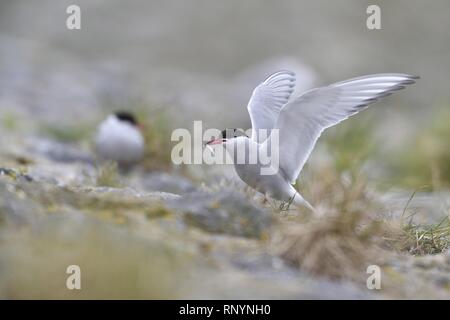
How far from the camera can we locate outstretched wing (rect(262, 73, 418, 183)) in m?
3.97

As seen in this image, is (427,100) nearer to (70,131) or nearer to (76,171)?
(70,131)

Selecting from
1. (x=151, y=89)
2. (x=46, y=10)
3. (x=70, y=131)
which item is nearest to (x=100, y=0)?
(x=46, y=10)

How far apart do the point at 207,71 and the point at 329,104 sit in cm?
1276

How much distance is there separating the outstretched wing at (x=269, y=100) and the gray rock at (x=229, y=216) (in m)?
0.73

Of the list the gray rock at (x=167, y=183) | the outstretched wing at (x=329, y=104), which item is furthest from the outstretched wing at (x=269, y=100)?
the gray rock at (x=167, y=183)

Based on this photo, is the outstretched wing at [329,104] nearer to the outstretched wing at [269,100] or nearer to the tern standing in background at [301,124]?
the tern standing in background at [301,124]

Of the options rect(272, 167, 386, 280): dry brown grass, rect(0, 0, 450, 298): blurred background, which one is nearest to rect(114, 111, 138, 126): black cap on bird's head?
rect(0, 0, 450, 298): blurred background

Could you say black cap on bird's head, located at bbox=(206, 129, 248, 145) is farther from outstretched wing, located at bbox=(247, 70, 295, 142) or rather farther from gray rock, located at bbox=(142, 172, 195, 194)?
gray rock, located at bbox=(142, 172, 195, 194)

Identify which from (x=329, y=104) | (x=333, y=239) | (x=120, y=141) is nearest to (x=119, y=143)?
(x=120, y=141)

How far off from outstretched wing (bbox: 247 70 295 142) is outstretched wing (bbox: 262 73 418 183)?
0.20m

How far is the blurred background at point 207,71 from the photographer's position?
23.7 ft

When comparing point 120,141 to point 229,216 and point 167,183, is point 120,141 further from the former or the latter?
point 229,216

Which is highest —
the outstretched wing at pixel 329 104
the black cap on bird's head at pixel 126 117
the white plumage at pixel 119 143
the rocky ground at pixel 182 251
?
the black cap on bird's head at pixel 126 117

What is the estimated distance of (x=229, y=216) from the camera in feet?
11.7
